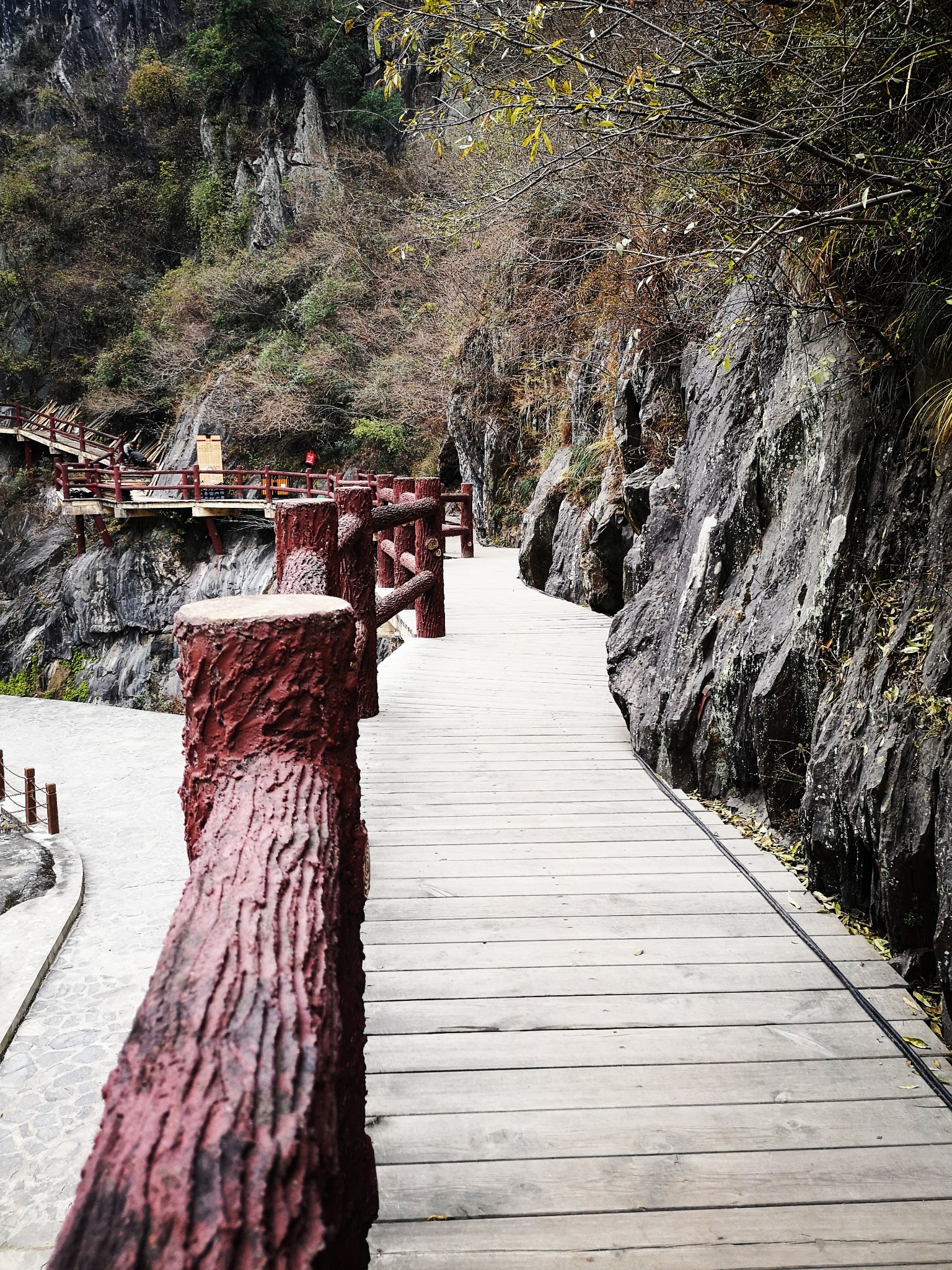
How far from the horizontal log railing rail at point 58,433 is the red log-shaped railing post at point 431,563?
1661 cm

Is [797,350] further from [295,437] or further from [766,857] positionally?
[295,437]

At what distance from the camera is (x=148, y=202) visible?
26.4 m

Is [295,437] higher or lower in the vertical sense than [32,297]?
lower

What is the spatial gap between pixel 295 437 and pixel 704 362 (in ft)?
57.4

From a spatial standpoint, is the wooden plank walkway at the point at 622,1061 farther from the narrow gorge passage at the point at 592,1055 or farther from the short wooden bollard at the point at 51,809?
the short wooden bollard at the point at 51,809

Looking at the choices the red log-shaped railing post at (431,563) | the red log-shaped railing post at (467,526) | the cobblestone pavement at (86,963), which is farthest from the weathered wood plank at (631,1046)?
the red log-shaped railing post at (467,526)

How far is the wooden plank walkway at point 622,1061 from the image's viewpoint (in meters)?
1.61

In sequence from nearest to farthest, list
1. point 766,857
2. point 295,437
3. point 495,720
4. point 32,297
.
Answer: point 766,857 → point 495,720 → point 295,437 → point 32,297

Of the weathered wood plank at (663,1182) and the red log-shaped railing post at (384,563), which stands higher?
the red log-shaped railing post at (384,563)

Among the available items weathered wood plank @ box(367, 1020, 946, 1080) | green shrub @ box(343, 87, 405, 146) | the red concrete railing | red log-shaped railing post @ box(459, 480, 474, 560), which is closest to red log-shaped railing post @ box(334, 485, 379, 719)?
weathered wood plank @ box(367, 1020, 946, 1080)

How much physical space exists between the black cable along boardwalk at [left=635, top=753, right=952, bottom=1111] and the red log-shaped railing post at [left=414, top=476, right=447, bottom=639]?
139 inches

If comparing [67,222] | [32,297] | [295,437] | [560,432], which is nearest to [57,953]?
[560,432]

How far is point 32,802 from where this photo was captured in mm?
9211

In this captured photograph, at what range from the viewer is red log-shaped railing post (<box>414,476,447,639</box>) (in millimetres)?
6781
